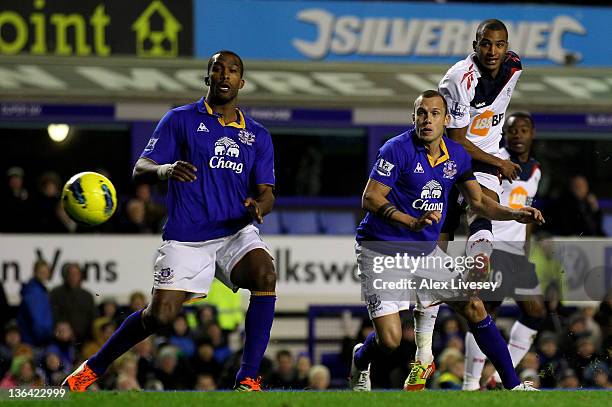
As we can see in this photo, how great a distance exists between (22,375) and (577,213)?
23.6ft

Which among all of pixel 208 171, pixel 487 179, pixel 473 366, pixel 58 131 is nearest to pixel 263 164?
pixel 208 171

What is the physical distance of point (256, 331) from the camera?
9.88 metres

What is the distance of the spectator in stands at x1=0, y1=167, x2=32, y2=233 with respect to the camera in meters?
16.5

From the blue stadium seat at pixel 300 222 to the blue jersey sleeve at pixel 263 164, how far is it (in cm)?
766

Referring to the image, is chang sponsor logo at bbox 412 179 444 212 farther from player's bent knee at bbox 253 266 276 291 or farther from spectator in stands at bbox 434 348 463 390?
spectator in stands at bbox 434 348 463 390

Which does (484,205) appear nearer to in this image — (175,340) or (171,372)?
(171,372)

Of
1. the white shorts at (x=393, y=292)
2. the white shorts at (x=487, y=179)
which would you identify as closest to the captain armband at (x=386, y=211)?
the white shorts at (x=393, y=292)

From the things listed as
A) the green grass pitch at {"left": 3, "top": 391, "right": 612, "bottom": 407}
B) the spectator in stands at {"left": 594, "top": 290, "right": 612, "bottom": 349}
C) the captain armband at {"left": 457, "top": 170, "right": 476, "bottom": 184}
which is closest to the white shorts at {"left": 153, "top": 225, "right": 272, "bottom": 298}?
the green grass pitch at {"left": 3, "top": 391, "right": 612, "bottom": 407}

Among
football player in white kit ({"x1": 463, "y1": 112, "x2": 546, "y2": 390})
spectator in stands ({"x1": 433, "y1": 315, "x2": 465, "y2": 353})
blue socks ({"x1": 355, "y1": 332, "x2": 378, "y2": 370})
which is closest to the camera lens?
blue socks ({"x1": 355, "y1": 332, "x2": 378, "y2": 370})

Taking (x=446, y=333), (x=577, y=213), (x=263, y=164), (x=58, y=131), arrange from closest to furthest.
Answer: (x=263, y=164), (x=446, y=333), (x=577, y=213), (x=58, y=131)

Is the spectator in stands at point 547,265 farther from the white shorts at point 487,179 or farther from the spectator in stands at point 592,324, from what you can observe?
the white shorts at point 487,179

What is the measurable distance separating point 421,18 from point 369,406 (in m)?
11.7

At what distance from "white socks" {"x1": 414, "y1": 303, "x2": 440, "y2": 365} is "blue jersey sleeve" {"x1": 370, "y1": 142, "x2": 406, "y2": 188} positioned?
3.58ft

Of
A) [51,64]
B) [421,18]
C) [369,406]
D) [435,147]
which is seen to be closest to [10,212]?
[51,64]
